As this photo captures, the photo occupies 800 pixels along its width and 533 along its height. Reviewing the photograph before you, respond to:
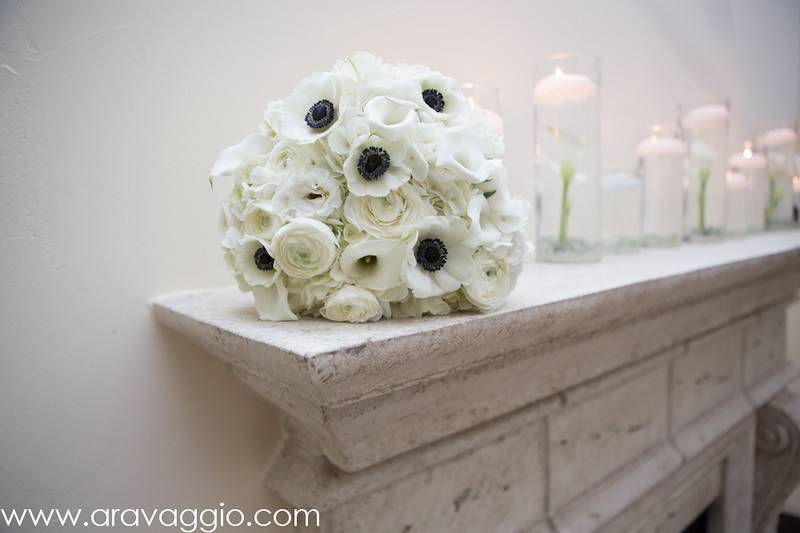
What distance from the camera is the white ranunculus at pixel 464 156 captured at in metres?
0.45

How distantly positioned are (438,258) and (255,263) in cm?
16

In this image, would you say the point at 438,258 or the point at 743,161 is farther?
the point at 743,161

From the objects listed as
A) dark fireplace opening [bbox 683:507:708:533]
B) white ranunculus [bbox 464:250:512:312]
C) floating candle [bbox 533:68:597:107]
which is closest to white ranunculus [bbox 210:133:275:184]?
white ranunculus [bbox 464:250:512:312]

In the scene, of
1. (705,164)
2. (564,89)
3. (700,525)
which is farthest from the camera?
(700,525)

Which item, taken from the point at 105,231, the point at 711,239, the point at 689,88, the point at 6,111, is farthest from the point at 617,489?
the point at 689,88

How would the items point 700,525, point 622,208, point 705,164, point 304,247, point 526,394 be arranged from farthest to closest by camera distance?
point 700,525 < point 705,164 < point 622,208 < point 526,394 < point 304,247

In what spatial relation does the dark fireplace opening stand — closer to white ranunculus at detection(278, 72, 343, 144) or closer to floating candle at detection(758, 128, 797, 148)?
floating candle at detection(758, 128, 797, 148)

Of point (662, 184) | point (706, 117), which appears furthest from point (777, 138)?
point (662, 184)

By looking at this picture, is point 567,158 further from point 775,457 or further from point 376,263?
point 775,457

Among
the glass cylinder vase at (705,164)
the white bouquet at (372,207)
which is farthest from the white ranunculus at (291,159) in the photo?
the glass cylinder vase at (705,164)

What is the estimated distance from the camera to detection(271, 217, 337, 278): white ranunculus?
0.43 metres

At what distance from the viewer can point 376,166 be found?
445 mm

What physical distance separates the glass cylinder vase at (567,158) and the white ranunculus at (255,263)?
605 mm

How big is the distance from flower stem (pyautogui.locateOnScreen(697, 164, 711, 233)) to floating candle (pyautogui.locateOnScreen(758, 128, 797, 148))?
53cm
